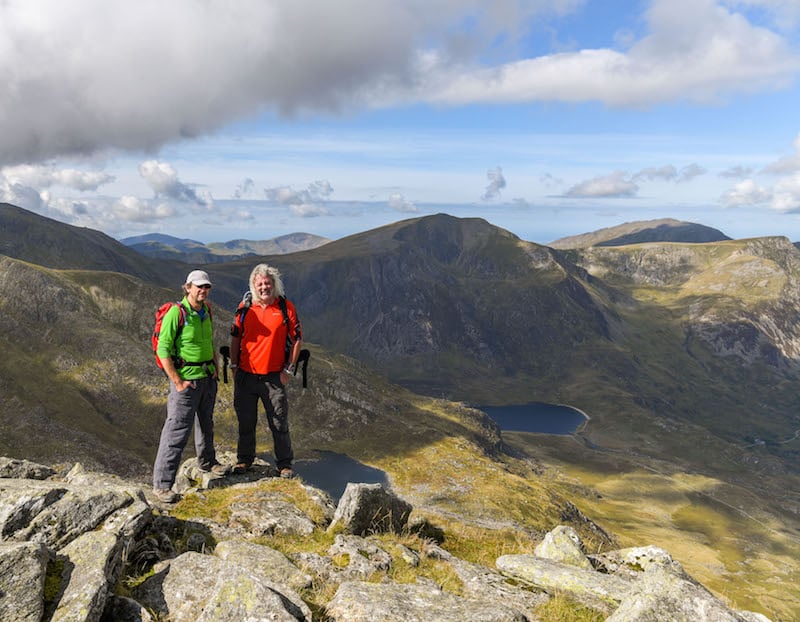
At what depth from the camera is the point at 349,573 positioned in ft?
37.9

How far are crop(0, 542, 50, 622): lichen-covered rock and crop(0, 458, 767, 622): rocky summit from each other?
2 cm

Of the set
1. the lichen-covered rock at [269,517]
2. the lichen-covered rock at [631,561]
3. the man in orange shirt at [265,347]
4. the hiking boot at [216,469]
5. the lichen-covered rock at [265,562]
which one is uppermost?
the man in orange shirt at [265,347]

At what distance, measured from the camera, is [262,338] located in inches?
706

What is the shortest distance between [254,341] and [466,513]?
14006 cm

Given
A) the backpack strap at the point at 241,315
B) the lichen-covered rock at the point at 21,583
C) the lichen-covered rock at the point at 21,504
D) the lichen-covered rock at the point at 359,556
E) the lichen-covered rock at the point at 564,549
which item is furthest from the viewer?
the backpack strap at the point at 241,315

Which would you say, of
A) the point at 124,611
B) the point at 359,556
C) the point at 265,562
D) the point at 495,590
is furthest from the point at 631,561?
the point at 124,611

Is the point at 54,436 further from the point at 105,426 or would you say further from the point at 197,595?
the point at 197,595

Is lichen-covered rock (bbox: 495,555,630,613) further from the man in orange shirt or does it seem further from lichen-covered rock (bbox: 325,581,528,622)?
the man in orange shirt

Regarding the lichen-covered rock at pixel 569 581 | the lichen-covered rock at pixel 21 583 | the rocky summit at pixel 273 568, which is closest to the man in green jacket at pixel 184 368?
the rocky summit at pixel 273 568

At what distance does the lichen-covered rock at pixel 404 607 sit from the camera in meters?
8.98

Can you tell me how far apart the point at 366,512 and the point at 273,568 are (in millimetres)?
5025

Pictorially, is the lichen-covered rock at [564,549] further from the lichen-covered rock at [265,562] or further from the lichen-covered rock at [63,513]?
the lichen-covered rock at [63,513]

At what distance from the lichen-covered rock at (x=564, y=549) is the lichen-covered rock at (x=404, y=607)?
15.7 ft

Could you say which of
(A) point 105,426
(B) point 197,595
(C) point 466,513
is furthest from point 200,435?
(A) point 105,426
